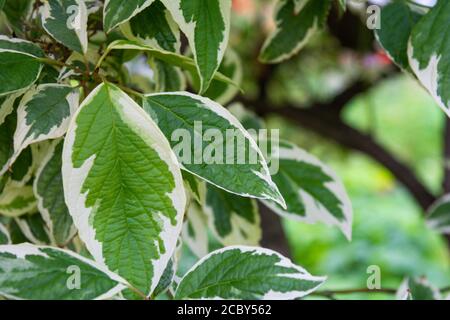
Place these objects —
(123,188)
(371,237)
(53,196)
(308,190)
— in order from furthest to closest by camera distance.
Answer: (371,237)
(308,190)
(53,196)
(123,188)

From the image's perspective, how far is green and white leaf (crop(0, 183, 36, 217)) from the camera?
53 cm

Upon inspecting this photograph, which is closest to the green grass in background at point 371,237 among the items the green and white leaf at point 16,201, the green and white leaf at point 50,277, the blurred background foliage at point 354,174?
the blurred background foliage at point 354,174

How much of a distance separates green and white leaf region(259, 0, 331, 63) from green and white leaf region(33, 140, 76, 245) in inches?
9.8

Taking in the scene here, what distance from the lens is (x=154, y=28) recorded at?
1.60ft

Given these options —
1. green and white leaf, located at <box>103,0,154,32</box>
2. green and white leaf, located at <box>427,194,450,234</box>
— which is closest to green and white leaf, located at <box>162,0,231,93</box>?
green and white leaf, located at <box>103,0,154,32</box>

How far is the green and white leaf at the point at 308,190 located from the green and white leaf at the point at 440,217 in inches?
13.6

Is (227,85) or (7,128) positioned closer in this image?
(7,128)

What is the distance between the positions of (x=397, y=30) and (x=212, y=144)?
0.22m

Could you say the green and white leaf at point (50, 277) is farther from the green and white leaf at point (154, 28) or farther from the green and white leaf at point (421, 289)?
the green and white leaf at point (421, 289)

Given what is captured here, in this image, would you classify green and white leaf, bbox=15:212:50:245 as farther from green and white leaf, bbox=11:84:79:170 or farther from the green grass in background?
the green grass in background

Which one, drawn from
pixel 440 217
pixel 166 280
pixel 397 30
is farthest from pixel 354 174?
pixel 166 280

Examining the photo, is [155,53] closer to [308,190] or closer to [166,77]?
[166,77]

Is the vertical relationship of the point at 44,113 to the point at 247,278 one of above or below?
above

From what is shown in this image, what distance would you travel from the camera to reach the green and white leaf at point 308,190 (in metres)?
0.60
